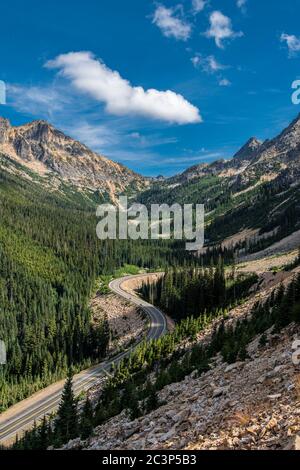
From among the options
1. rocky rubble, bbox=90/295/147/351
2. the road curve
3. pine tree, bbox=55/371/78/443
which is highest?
pine tree, bbox=55/371/78/443

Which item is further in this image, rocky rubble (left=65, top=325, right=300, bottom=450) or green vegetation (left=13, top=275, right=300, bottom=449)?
green vegetation (left=13, top=275, right=300, bottom=449)

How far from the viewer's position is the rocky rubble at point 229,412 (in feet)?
61.3

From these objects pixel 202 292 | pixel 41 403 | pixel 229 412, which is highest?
pixel 229 412

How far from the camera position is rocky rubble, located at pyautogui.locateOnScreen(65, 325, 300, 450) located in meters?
18.7

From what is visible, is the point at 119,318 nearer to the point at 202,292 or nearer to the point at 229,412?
the point at 202,292

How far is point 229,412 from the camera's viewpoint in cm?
2294

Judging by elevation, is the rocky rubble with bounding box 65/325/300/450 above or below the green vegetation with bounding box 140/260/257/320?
above

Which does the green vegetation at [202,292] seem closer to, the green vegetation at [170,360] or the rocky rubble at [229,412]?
the green vegetation at [170,360]

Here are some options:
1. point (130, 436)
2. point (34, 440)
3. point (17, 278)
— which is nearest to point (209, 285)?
point (34, 440)

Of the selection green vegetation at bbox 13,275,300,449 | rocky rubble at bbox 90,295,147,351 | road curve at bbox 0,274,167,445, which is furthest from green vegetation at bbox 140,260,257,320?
green vegetation at bbox 13,275,300,449

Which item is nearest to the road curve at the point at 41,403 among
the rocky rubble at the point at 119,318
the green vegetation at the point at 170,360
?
the rocky rubble at the point at 119,318

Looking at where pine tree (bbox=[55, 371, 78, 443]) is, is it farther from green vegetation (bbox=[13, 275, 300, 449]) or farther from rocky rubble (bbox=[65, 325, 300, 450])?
rocky rubble (bbox=[65, 325, 300, 450])

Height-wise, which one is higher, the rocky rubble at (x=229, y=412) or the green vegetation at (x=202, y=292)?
the rocky rubble at (x=229, y=412)

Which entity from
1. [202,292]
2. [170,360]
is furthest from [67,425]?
[202,292]
